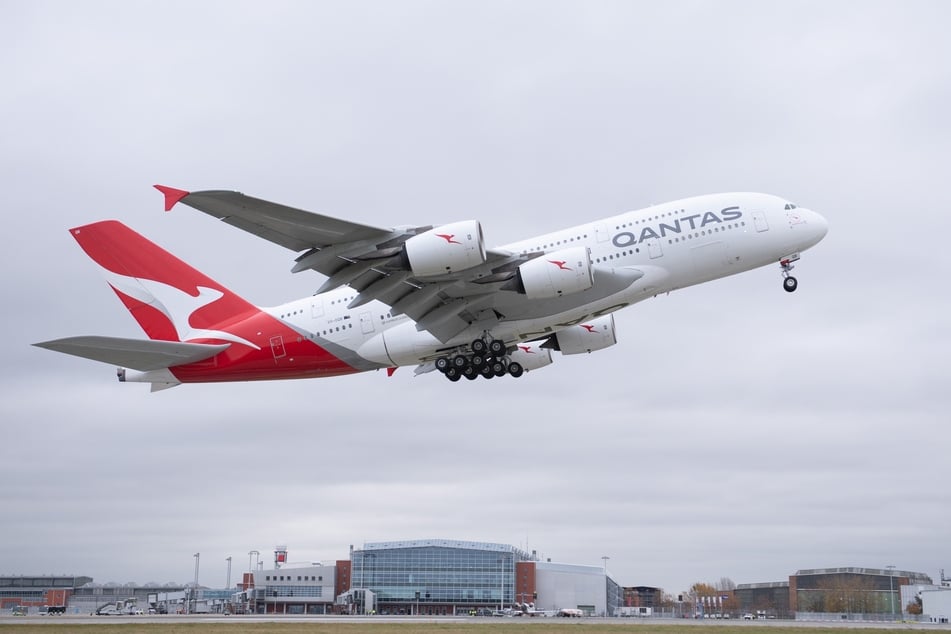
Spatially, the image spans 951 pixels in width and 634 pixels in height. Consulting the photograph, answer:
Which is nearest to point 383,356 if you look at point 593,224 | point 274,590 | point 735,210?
point 593,224

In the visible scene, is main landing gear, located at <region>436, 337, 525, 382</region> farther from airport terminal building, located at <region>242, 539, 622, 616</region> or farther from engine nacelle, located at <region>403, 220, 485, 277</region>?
airport terminal building, located at <region>242, 539, 622, 616</region>

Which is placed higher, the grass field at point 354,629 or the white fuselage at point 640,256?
the white fuselage at point 640,256

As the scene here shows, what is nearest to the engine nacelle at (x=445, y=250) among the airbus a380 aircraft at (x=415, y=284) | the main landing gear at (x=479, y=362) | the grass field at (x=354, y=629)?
the airbus a380 aircraft at (x=415, y=284)

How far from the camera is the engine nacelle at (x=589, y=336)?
1692 inches

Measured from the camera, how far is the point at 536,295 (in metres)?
34.7

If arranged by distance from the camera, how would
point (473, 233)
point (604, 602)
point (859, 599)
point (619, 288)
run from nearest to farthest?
point (473, 233)
point (619, 288)
point (604, 602)
point (859, 599)

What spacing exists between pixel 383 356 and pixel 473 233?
8157 mm

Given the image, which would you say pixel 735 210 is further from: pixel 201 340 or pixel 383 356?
pixel 201 340

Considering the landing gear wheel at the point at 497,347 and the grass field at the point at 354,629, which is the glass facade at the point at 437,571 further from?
the landing gear wheel at the point at 497,347

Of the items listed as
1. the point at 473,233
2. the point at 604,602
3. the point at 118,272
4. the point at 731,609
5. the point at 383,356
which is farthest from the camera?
the point at 731,609

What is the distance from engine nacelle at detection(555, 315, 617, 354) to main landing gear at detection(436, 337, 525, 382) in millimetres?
3935

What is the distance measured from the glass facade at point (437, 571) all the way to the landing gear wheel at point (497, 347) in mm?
66078

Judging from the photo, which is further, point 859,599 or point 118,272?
point 859,599

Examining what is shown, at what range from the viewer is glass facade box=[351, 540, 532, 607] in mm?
101188
